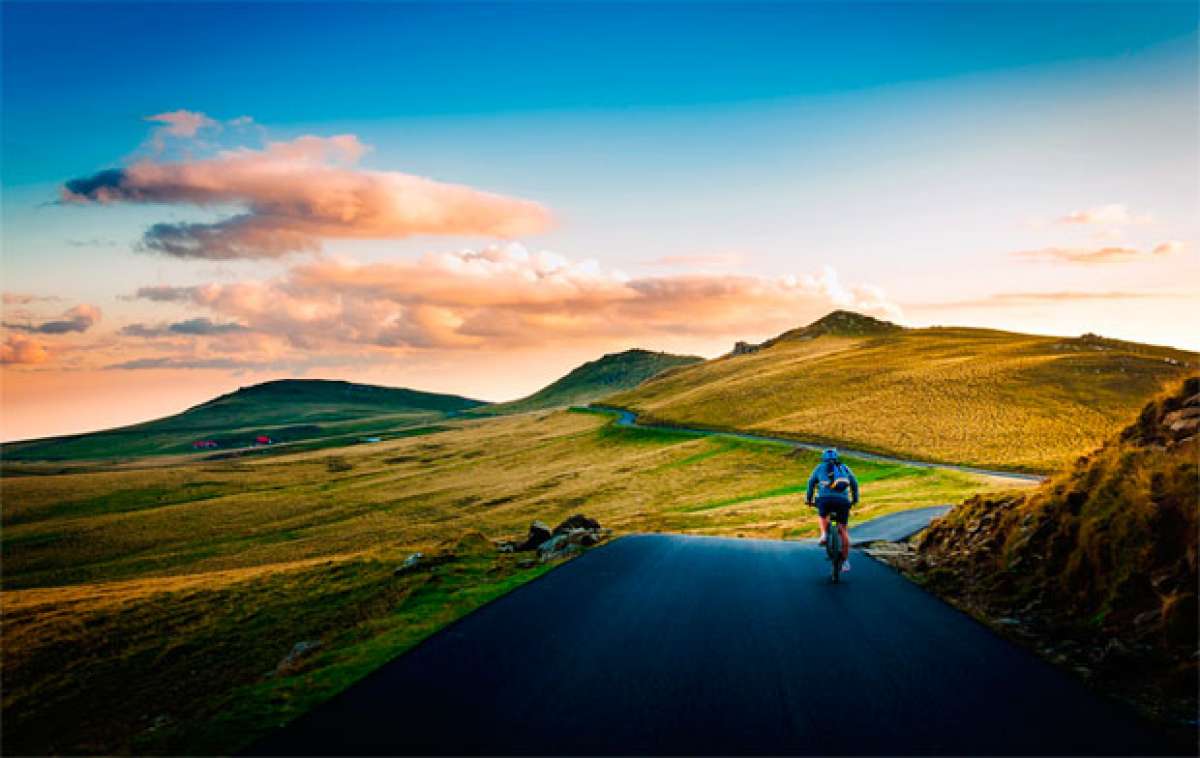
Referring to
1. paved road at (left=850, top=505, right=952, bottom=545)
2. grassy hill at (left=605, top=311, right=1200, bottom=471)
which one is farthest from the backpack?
grassy hill at (left=605, top=311, right=1200, bottom=471)

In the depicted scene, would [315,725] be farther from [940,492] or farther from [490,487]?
[490,487]

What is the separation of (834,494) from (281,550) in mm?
52268

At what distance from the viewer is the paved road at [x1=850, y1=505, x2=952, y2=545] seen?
24.2m

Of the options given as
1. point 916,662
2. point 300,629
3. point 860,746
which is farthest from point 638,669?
point 300,629

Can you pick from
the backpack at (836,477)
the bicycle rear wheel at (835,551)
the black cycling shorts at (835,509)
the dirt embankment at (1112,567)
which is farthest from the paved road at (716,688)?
the backpack at (836,477)

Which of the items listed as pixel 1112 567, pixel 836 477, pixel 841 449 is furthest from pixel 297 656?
pixel 841 449

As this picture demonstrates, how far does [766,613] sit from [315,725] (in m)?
7.87

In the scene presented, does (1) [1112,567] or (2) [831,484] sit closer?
(1) [1112,567]

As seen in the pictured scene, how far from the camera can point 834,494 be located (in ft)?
54.7

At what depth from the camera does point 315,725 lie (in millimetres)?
8398

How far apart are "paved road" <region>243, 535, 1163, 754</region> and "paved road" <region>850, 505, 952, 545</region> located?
10.1 m

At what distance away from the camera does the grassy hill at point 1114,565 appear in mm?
10227

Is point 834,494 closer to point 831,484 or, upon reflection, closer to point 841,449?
point 831,484

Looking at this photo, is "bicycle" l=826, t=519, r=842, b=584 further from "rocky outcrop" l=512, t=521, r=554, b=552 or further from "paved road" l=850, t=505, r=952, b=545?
"rocky outcrop" l=512, t=521, r=554, b=552
